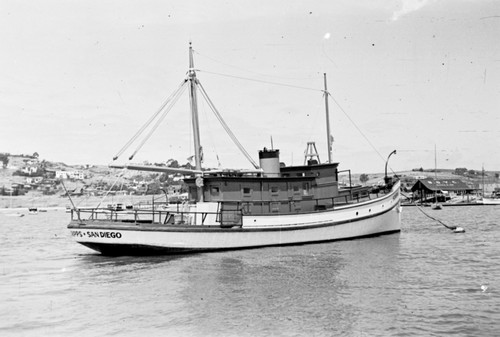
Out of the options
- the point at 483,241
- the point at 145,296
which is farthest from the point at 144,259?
the point at 483,241

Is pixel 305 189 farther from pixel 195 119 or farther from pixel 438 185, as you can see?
pixel 438 185

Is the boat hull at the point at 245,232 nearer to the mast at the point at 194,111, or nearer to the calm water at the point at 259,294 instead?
the calm water at the point at 259,294

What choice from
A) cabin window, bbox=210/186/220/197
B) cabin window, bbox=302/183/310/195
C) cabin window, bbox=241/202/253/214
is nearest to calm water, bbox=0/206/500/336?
cabin window, bbox=241/202/253/214

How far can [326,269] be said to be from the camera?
67.3 ft

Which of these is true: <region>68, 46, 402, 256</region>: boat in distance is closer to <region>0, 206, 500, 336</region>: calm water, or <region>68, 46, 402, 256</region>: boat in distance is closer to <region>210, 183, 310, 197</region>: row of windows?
<region>210, 183, 310, 197</region>: row of windows

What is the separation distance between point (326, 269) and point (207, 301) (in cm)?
687

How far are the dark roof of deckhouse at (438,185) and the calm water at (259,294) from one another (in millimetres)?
87351

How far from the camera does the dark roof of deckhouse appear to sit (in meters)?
110

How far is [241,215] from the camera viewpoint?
87.6 feet

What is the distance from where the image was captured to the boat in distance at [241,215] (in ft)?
79.8

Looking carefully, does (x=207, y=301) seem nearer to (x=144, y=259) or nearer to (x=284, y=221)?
(x=144, y=259)

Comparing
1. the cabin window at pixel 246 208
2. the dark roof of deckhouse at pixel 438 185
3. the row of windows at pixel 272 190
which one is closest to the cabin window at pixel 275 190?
the row of windows at pixel 272 190

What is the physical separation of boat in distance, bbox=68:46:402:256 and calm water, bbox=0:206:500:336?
1.11m

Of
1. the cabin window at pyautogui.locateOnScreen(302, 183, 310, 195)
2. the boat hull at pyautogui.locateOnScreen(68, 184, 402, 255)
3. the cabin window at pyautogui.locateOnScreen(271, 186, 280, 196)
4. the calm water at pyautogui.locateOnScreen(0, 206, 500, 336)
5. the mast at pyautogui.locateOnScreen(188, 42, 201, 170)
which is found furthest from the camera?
the cabin window at pyautogui.locateOnScreen(302, 183, 310, 195)
